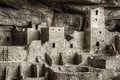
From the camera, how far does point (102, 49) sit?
92.4ft

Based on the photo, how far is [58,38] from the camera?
2625 cm

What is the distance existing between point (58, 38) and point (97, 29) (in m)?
3.56

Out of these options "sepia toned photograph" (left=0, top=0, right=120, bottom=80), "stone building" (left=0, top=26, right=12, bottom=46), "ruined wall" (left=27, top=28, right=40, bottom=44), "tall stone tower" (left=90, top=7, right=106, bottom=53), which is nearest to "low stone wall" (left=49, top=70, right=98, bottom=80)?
"sepia toned photograph" (left=0, top=0, right=120, bottom=80)

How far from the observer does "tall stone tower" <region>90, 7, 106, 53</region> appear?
91.3 ft

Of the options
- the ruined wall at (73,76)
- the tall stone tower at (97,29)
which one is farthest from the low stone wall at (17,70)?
the tall stone tower at (97,29)

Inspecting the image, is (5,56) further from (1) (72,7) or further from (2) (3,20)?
(1) (72,7)

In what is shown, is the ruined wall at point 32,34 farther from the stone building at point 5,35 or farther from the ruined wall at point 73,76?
the ruined wall at point 73,76

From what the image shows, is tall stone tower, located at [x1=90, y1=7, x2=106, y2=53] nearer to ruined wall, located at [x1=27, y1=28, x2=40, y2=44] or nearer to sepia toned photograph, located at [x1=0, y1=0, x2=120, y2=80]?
sepia toned photograph, located at [x1=0, y1=0, x2=120, y2=80]

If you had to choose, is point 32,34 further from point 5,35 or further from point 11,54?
point 11,54

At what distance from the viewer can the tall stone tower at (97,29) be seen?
2783 cm

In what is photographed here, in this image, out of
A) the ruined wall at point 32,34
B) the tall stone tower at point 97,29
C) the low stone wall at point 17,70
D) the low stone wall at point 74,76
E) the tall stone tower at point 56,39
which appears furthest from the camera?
the tall stone tower at point 97,29

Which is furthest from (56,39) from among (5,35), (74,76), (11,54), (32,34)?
(74,76)

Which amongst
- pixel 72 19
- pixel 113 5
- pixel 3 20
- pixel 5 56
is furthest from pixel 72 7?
pixel 5 56

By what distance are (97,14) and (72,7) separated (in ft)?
6.62
